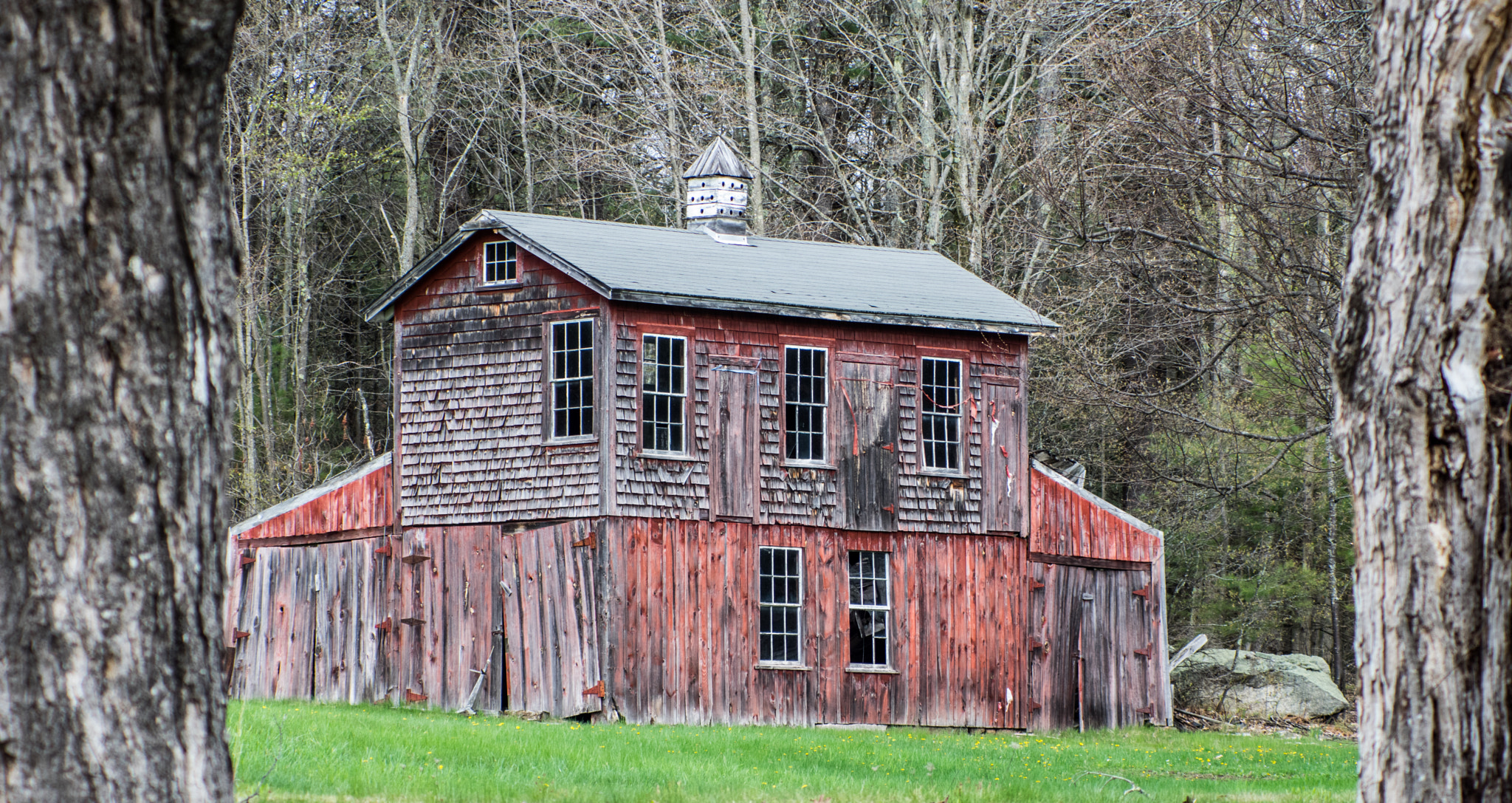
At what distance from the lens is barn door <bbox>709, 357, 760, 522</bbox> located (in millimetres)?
21062

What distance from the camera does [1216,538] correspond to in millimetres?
32344

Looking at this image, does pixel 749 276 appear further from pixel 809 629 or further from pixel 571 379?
pixel 809 629

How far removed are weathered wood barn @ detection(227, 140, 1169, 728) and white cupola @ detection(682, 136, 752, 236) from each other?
587 mm

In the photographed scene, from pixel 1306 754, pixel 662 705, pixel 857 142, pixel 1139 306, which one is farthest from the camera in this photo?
pixel 857 142

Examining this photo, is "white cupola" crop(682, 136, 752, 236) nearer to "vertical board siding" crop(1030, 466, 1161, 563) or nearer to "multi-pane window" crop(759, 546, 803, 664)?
"multi-pane window" crop(759, 546, 803, 664)

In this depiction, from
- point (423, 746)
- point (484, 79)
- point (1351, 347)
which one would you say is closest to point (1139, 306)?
point (423, 746)

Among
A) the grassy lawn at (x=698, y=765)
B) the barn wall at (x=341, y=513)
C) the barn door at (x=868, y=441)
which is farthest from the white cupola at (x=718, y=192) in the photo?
the grassy lawn at (x=698, y=765)

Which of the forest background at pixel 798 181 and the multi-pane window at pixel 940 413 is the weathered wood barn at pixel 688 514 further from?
the forest background at pixel 798 181

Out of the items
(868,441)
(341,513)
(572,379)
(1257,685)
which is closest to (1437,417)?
(572,379)

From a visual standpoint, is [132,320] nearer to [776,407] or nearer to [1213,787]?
[1213,787]

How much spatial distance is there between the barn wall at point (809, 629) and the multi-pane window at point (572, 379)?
4.53ft

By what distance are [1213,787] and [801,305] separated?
368 inches

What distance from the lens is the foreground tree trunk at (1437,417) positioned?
465 cm

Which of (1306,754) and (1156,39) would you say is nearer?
(1306,754)
